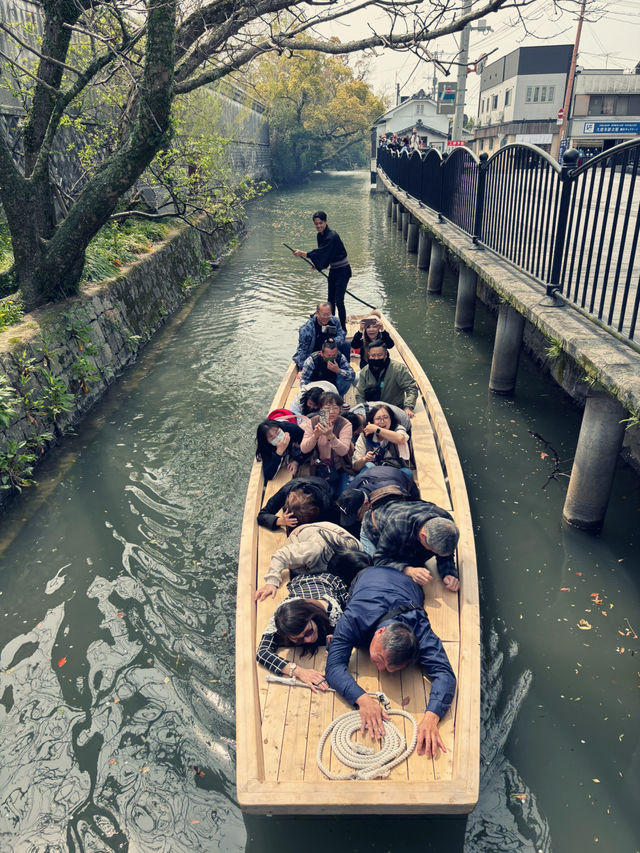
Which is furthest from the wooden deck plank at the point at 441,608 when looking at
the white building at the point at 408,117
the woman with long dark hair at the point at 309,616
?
the white building at the point at 408,117

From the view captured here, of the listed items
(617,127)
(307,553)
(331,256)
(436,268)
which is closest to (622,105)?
(617,127)

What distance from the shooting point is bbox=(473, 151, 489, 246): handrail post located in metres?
9.29

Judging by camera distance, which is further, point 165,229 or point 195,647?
point 165,229

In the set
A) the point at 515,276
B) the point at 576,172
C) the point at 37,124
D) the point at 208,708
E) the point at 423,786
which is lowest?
the point at 208,708

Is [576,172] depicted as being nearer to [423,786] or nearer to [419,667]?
[419,667]

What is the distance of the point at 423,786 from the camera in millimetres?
2920

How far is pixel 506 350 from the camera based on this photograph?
27.2 feet

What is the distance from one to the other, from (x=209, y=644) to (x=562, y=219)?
5.46 metres

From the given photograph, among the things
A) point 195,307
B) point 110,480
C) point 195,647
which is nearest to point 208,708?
point 195,647

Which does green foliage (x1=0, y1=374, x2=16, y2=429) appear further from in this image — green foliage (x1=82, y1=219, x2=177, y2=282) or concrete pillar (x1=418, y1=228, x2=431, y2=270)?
concrete pillar (x1=418, y1=228, x2=431, y2=270)

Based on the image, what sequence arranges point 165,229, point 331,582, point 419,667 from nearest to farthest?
point 419,667
point 331,582
point 165,229

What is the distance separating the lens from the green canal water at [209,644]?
344 centimetres

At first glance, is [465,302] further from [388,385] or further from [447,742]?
[447,742]

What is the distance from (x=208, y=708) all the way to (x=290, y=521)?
1460mm
